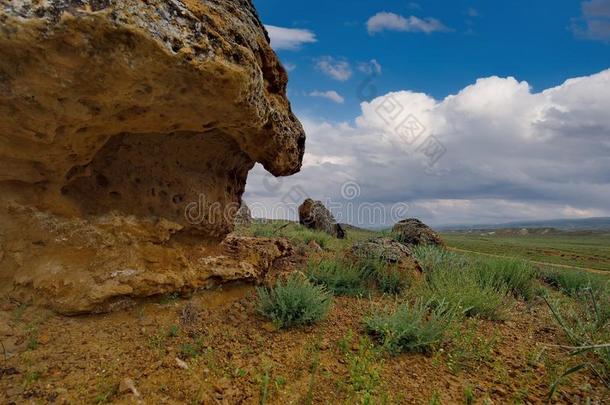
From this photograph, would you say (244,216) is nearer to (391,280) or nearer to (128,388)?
(391,280)

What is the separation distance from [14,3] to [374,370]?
3.88m

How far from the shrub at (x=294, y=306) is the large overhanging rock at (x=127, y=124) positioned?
86 centimetres

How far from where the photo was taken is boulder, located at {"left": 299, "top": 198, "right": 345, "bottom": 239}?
21828 millimetres

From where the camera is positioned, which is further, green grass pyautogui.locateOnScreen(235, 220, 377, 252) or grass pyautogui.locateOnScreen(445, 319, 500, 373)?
green grass pyautogui.locateOnScreen(235, 220, 377, 252)

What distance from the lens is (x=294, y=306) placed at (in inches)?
174

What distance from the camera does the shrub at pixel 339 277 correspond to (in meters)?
5.93

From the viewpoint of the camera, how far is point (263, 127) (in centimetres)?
446

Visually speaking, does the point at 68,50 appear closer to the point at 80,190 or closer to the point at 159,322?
the point at 80,190

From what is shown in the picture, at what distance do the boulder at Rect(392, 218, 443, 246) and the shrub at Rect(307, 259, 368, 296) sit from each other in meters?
6.57

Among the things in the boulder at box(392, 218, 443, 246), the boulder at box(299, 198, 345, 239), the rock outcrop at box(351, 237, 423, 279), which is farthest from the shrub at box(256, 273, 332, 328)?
the boulder at box(299, 198, 345, 239)

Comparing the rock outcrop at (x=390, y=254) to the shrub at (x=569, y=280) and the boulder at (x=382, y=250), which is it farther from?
the shrub at (x=569, y=280)

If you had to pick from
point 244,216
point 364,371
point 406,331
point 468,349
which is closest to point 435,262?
point 468,349

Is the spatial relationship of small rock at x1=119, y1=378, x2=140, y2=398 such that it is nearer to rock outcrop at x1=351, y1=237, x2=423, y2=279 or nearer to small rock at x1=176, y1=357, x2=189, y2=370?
small rock at x1=176, y1=357, x2=189, y2=370

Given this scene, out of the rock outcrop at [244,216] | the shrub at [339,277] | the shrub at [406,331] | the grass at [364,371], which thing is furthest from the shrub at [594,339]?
the rock outcrop at [244,216]
